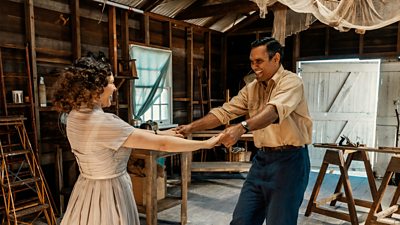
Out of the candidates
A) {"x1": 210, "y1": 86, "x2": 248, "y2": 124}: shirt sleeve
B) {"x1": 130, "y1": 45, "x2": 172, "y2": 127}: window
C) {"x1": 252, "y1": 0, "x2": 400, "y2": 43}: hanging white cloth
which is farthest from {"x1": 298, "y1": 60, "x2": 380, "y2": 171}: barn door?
{"x1": 210, "y1": 86, "x2": 248, "y2": 124}: shirt sleeve

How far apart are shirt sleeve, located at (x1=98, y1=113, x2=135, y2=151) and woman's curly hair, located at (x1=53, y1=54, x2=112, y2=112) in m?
0.14

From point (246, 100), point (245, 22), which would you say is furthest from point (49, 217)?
point (245, 22)

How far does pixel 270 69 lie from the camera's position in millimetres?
2053

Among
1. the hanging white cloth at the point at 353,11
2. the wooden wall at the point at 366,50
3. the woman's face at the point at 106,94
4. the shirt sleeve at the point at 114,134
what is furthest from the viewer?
the wooden wall at the point at 366,50

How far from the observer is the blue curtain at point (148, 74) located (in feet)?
16.5

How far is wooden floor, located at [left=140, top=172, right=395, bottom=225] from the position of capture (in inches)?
147

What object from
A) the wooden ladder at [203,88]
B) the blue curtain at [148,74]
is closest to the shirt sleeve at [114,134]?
the blue curtain at [148,74]

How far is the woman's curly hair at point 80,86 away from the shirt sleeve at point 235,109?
0.93 m

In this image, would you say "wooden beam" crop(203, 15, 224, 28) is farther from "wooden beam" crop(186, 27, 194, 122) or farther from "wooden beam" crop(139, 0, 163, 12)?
"wooden beam" crop(139, 0, 163, 12)

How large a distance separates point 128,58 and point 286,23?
90.0 inches

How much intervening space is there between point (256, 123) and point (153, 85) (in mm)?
3692

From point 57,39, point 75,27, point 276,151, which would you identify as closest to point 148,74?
point 75,27

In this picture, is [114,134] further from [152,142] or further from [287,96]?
[287,96]

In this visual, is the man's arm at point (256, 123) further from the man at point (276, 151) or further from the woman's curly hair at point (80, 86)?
the woman's curly hair at point (80, 86)
